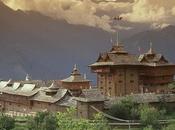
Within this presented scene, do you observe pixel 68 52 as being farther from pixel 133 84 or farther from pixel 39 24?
pixel 133 84

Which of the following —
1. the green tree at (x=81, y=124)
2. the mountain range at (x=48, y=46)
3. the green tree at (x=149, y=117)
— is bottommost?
the green tree at (x=81, y=124)

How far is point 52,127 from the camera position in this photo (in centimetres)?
3881

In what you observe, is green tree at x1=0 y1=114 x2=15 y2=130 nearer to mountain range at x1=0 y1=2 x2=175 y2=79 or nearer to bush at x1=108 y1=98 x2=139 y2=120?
bush at x1=108 y1=98 x2=139 y2=120

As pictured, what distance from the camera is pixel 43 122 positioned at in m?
39.2

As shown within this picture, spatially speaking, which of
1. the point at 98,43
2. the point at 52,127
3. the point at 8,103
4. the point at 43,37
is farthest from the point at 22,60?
the point at 52,127

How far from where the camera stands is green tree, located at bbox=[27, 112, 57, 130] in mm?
38781

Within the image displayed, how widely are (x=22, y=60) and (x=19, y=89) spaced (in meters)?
87.6

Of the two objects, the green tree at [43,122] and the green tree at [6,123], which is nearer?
the green tree at [43,122]

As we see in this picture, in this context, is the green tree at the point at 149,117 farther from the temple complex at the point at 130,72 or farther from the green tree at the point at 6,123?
the temple complex at the point at 130,72

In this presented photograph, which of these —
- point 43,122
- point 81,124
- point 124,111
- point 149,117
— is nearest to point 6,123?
point 43,122

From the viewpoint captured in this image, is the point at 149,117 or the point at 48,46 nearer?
the point at 149,117

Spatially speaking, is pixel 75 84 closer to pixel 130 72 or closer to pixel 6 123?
pixel 130 72

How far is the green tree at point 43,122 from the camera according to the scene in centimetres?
3878

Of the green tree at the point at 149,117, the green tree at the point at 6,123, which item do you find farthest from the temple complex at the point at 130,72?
the green tree at the point at 6,123
